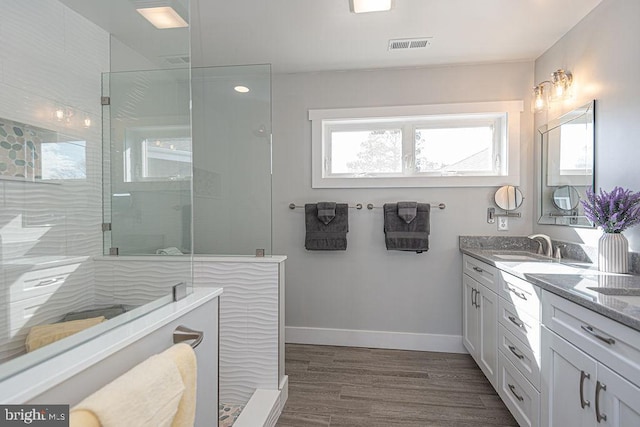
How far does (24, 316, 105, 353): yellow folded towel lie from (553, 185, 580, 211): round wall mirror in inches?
105

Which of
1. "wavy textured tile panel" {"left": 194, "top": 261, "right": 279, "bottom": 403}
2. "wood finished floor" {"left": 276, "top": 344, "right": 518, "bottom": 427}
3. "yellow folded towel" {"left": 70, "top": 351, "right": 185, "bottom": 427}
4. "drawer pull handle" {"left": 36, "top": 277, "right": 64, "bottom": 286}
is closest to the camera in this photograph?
"yellow folded towel" {"left": 70, "top": 351, "right": 185, "bottom": 427}

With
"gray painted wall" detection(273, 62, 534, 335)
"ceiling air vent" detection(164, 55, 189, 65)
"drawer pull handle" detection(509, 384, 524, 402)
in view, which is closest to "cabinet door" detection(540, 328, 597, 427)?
"drawer pull handle" detection(509, 384, 524, 402)

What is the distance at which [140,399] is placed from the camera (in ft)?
2.14

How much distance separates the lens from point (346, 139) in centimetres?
307

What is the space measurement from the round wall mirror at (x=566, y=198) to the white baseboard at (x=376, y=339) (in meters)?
1.32

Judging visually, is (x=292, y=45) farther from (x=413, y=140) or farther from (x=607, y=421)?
(x=607, y=421)

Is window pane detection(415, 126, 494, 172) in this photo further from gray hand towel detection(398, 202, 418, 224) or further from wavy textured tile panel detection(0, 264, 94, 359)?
wavy textured tile panel detection(0, 264, 94, 359)

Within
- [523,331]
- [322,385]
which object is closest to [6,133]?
[322,385]

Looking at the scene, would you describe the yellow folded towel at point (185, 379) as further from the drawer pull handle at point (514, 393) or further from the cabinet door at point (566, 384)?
the drawer pull handle at point (514, 393)

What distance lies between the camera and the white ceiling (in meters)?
2.01

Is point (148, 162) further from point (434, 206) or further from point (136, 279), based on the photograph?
point (434, 206)

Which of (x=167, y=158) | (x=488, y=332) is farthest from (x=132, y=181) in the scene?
(x=488, y=332)

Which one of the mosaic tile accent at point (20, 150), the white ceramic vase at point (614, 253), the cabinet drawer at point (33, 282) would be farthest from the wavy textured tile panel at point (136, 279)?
the white ceramic vase at point (614, 253)

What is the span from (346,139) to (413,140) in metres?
0.60
